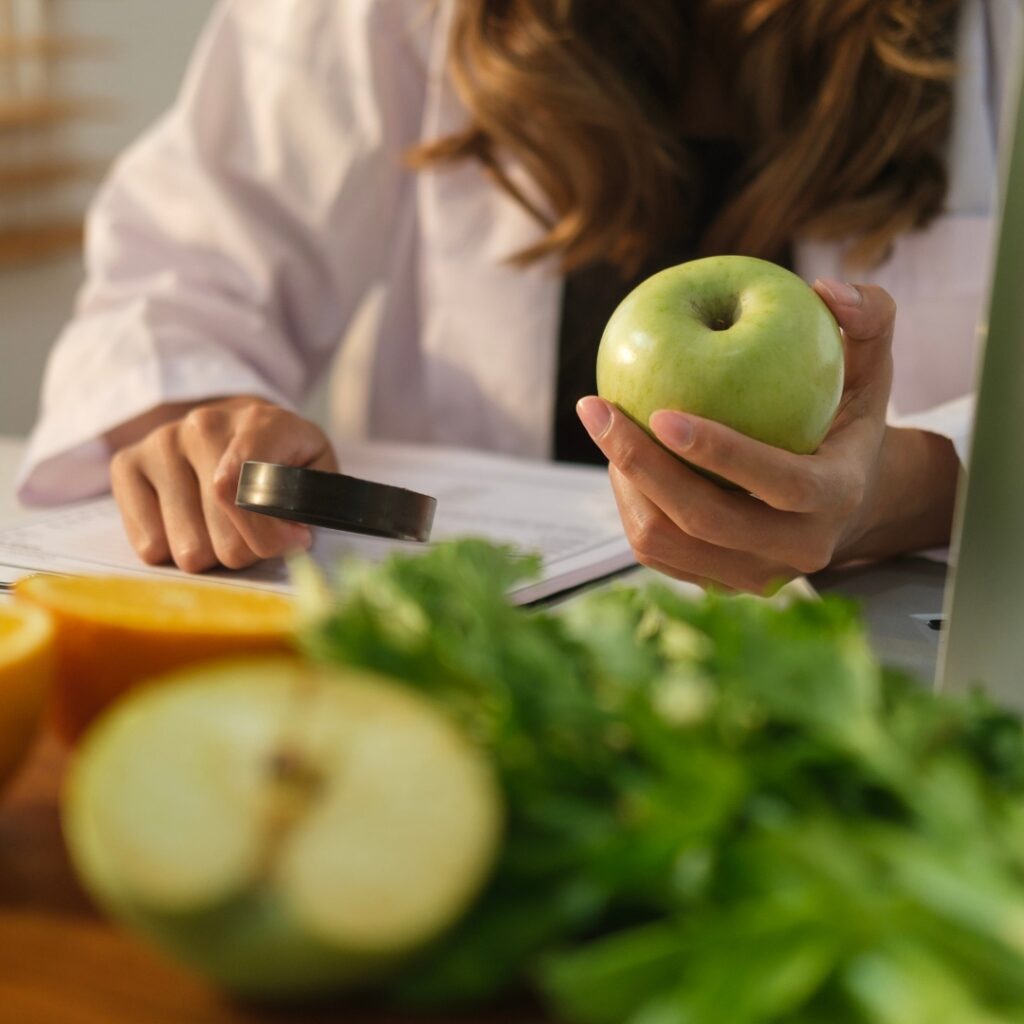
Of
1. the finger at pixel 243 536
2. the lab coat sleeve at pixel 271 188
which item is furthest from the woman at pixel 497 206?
the finger at pixel 243 536

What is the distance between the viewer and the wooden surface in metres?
0.21

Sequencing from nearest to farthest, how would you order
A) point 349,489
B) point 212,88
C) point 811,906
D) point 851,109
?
point 811,906 → point 349,489 → point 851,109 → point 212,88

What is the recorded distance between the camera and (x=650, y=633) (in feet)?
0.97

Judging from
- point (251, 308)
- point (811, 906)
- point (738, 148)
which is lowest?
point (251, 308)

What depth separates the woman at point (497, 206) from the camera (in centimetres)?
90

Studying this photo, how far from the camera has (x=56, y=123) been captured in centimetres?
196

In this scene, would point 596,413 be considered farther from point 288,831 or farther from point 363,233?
point 363,233

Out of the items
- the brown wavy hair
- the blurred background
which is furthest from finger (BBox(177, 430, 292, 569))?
the blurred background

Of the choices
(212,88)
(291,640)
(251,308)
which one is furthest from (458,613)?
(212,88)

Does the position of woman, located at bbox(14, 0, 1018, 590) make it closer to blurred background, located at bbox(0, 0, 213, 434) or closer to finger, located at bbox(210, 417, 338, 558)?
finger, located at bbox(210, 417, 338, 558)

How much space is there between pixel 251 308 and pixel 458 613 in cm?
84

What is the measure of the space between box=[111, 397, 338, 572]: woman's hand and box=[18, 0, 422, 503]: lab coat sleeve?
0.27 metres

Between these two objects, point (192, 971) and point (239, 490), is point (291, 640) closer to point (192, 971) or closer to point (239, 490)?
point (192, 971)

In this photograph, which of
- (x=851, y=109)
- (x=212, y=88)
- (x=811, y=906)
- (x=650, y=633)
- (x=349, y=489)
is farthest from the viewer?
(x=212, y=88)
